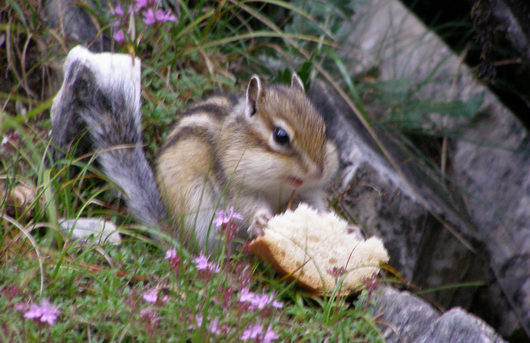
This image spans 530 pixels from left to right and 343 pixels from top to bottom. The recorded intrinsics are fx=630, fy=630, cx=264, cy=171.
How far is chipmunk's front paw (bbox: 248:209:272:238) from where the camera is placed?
11.1 feet

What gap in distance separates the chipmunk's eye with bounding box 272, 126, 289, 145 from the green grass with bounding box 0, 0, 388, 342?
677mm

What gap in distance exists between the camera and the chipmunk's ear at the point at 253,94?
3.58 meters

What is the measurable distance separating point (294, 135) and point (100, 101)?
1175 mm

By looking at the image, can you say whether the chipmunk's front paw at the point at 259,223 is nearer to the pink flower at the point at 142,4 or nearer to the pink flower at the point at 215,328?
the pink flower at the point at 215,328

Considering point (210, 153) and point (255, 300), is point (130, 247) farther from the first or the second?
point (255, 300)

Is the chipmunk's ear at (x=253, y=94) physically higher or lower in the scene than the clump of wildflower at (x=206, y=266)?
higher

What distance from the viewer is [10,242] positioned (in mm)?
2984

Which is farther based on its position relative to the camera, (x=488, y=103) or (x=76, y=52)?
(x=488, y=103)

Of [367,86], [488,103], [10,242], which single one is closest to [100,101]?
[10,242]

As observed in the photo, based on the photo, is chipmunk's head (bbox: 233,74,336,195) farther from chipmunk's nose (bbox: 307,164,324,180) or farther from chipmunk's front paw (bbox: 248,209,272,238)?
chipmunk's front paw (bbox: 248,209,272,238)

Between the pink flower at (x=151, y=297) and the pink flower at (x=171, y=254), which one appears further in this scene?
the pink flower at (x=171, y=254)

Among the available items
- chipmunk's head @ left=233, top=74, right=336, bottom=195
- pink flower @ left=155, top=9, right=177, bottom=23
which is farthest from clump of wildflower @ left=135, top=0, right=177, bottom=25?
chipmunk's head @ left=233, top=74, right=336, bottom=195

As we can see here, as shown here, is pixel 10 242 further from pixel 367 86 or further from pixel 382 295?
pixel 367 86

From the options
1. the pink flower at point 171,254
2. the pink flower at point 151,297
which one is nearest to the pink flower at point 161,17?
the pink flower at point 171,254
